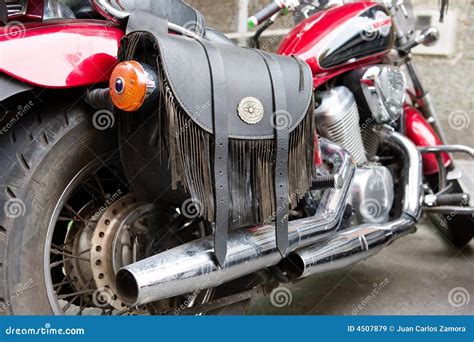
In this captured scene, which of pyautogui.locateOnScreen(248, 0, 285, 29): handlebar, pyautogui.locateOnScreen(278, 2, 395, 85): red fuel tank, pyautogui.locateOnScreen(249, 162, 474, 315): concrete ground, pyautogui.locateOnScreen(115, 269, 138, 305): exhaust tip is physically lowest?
Answer: pyautogui.locateOnScreen(249, 162, 474, 315): concrete ground

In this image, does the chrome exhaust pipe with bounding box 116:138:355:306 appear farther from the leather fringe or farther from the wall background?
the wall background

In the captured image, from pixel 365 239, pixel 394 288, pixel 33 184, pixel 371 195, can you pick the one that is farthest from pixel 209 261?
pixel 394 288

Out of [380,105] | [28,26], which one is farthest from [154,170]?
[380,105]

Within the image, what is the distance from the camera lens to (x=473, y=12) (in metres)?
4.55

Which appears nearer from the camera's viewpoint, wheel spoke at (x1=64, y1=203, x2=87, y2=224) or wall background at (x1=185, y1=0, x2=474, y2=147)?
wheel spoke at (x1=64, y1=203, x2=87, y2=224)

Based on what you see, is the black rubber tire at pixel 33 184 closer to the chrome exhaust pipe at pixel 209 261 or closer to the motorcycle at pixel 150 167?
the motorcycle at pixel 150 167

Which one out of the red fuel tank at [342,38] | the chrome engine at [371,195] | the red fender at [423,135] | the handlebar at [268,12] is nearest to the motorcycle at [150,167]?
the chrome engine at [371,195]

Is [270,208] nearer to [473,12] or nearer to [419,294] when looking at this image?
[419,294]

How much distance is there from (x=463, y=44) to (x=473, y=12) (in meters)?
0.26

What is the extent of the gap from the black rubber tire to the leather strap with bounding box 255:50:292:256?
554 mm

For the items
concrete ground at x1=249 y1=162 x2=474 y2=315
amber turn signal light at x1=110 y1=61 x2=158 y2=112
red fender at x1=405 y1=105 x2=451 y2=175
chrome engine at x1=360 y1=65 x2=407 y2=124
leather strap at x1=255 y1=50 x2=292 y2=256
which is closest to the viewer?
amber turn signal light at x1=110 y1=61 x2=158 y2=112

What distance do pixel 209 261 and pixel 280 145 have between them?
1.27ft

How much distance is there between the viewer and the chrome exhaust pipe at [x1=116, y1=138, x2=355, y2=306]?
1438mm

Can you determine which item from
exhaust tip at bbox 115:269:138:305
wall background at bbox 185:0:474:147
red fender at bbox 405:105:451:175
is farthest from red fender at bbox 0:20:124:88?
wall background at bbox 185:0:474:147
